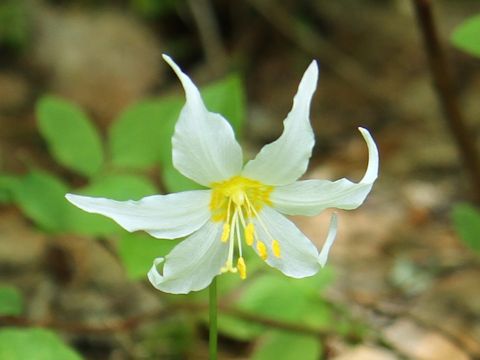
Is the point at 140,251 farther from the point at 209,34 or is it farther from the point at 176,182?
the point at 209,34

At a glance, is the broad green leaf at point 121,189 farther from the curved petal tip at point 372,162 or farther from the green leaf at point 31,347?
the curved petal tip at point 372,162

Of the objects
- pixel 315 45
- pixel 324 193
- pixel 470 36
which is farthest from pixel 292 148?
pixel 315 45

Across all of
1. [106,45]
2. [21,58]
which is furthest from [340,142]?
[21,58]

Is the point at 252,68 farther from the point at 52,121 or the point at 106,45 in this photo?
the point at 52,121

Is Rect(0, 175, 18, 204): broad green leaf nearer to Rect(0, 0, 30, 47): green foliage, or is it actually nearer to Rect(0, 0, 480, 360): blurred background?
Rect(0, 0, 480, 360): blurred background

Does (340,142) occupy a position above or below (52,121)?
above

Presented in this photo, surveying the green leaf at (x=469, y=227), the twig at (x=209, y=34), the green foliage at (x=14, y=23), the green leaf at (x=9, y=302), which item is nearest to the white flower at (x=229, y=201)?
the green leaf at (x=9, y=302)
